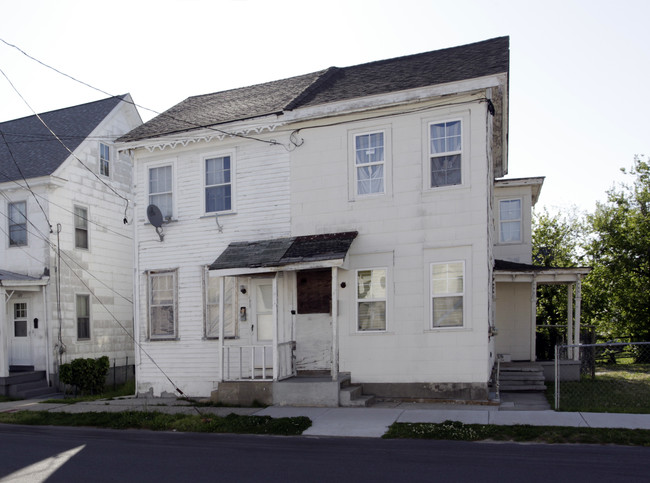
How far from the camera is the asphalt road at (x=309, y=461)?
7.21 m

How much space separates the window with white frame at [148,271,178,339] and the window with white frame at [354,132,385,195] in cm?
559

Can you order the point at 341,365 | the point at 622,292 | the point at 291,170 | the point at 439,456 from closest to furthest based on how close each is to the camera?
the point at 439,456, the point at 341,365, the point at 291,170, the point at 622,292

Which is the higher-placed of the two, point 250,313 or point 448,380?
point 250,313

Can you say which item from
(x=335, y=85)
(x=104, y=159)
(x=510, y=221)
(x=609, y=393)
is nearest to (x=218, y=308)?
(x=335, y=85)

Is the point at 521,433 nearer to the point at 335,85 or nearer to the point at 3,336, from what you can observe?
the point at 335,85

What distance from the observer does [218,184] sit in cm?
1516

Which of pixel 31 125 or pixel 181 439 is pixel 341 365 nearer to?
pixel 181 439

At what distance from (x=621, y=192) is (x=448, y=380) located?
22.3 meters

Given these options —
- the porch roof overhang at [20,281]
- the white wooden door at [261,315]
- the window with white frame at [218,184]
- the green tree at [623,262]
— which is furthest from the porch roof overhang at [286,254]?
the green tree at [623,262]

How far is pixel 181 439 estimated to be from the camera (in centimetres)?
1006

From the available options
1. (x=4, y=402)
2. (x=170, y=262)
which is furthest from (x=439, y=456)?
(x=4, y=402)

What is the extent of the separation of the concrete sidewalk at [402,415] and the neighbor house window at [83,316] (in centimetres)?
649

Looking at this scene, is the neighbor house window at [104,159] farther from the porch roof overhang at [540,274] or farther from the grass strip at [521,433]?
the grass strip at [521,433]

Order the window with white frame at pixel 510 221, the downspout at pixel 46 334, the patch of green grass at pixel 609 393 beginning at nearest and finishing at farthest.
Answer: the patch of green grass at pixel 609 393 < the downspout at pixel 46 334 < the window with white frame at pixel 510 221
